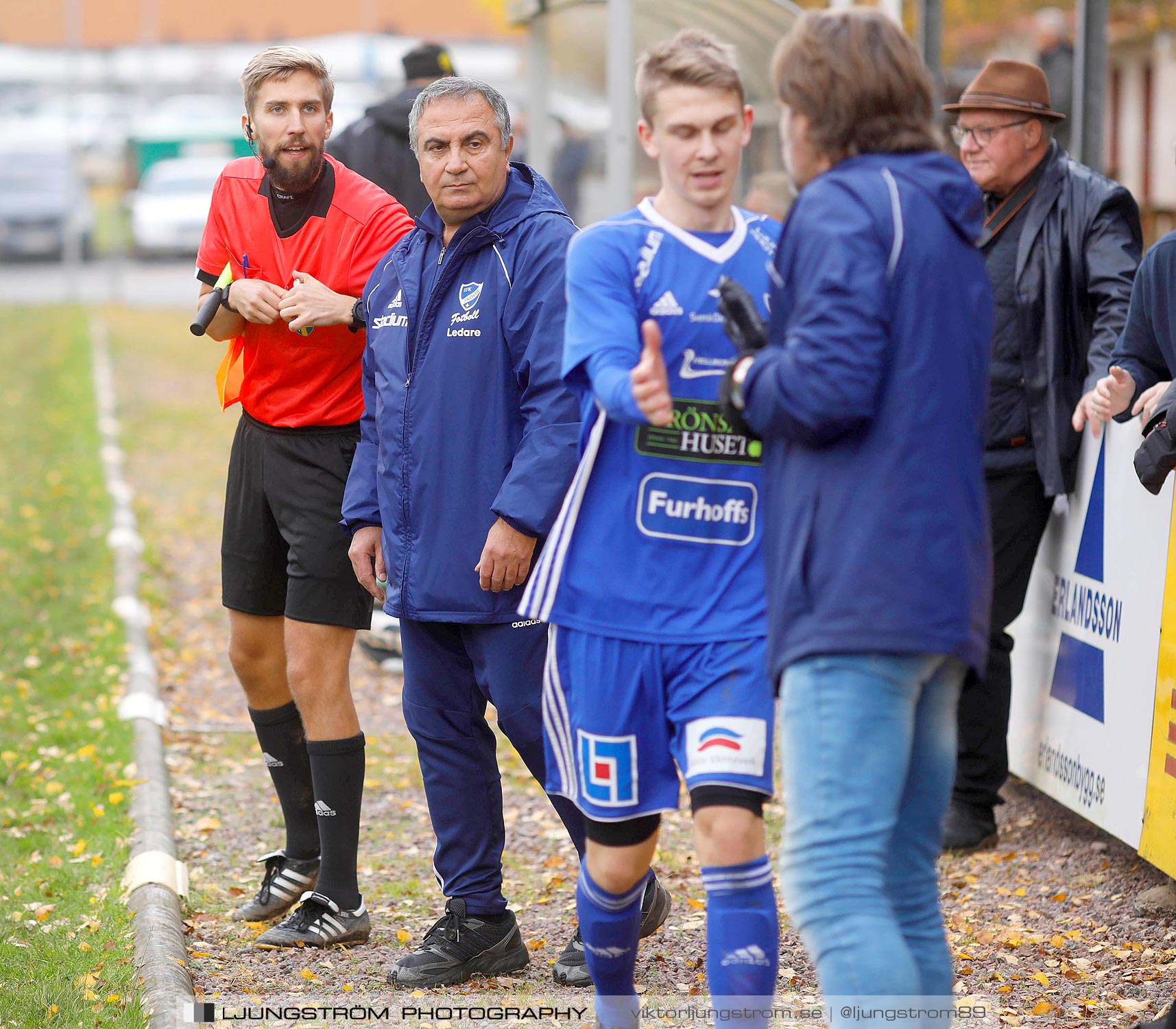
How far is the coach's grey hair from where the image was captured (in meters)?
4.12

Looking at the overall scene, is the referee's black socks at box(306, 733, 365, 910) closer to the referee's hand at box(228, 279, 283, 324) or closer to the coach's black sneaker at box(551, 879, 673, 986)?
the coach's black sneaker at box(551, 879, 673, 986)

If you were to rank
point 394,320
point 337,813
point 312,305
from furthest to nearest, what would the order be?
point 337,813 < point 312,305 < point 394,320

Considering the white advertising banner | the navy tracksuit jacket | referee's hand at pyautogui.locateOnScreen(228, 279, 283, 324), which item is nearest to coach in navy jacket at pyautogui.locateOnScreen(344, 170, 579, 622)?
the navy tracksuit jacket

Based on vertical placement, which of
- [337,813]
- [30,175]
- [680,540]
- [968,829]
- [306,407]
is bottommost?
[968,829]

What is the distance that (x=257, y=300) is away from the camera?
446 centimetres

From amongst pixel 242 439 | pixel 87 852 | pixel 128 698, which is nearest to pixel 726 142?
pixel 242 439

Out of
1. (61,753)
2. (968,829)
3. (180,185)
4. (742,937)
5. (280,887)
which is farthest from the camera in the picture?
(180,185)

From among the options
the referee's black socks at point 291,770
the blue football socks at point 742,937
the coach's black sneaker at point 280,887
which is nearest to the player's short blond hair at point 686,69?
the blue football socks at point 742,937

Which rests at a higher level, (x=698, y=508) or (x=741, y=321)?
(x=741, y=321)

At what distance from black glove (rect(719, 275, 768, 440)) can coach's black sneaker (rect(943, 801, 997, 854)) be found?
2895mm

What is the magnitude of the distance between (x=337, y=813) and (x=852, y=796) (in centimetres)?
222

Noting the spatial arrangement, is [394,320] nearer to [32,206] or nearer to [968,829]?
[968,829]

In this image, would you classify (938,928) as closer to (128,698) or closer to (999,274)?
(999,274)

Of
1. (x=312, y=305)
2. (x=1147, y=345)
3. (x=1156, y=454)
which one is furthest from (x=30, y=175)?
(x=1156, y=454)
